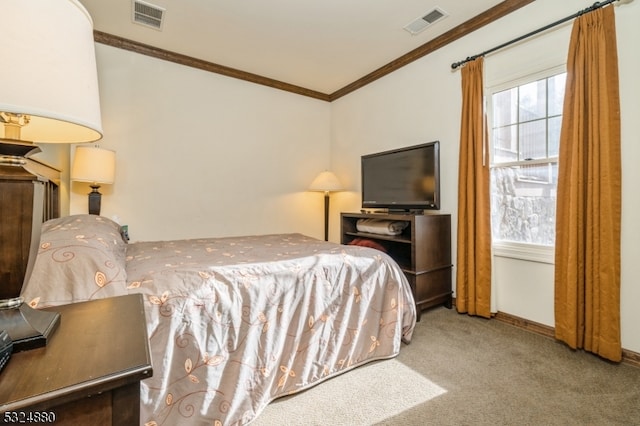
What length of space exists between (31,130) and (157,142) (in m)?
2.60

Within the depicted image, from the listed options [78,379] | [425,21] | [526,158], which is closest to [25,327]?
[78,379]

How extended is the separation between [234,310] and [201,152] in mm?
2508

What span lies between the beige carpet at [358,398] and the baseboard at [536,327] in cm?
121

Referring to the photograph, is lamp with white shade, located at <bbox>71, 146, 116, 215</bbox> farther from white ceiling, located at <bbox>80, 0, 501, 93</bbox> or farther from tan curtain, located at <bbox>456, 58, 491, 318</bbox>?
tan curtain, located at <bbox>456, 58, 491, 318</bbox>

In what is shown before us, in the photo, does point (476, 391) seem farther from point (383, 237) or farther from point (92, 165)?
point (92, 165)

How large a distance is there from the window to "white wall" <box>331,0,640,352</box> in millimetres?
192

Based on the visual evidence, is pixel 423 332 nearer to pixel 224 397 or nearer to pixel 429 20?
pixel 224 397

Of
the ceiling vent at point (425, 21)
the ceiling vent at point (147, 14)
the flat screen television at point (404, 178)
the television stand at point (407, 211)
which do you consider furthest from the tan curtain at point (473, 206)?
the ceiling vent at point (147, 14)

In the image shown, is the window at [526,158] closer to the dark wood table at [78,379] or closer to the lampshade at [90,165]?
the dark wood table at [78,379]

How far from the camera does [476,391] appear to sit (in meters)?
1.60

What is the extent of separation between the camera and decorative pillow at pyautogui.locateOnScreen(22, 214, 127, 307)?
1061mm

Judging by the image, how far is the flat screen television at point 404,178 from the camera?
2766 millimetres

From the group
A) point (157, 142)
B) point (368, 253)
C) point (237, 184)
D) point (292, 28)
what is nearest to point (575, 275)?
point (368, 253)

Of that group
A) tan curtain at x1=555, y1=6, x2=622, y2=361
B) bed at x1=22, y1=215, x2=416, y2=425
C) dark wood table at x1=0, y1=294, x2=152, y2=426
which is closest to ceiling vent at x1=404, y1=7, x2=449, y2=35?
tan curtain at x1=555, y1=6, x2=622, y2=361
